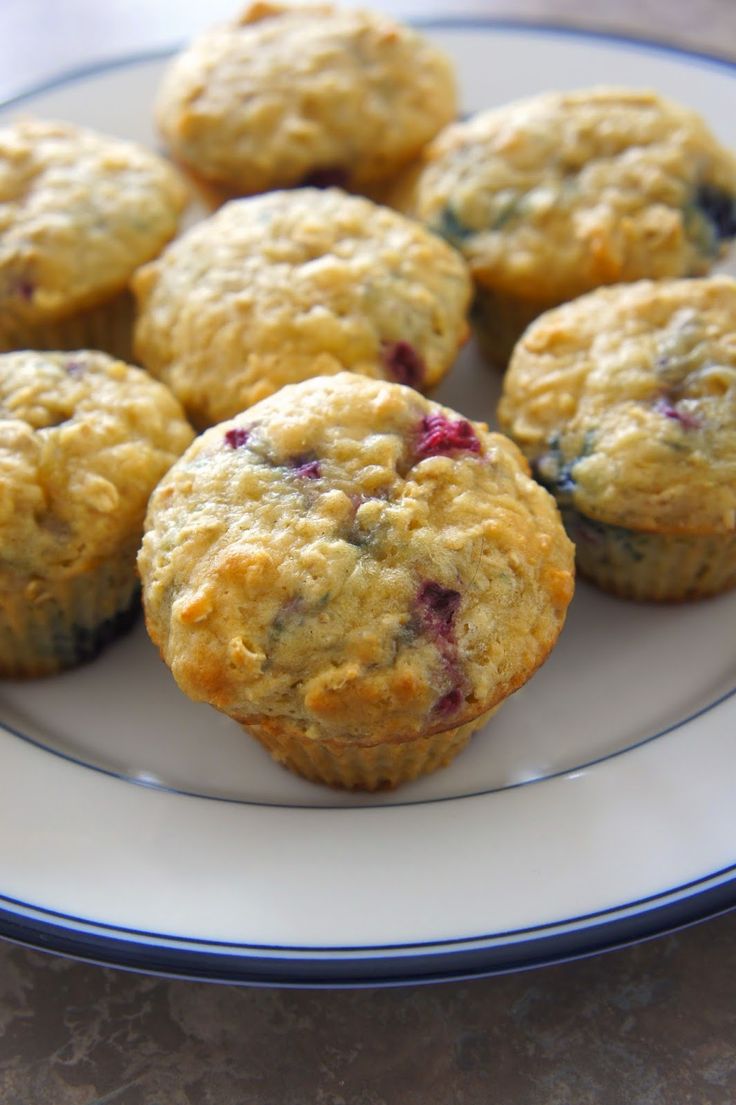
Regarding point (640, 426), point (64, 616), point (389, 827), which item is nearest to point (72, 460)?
point (64, 616)

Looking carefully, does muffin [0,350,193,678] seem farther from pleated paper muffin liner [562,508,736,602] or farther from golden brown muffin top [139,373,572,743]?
pleated paper muffin liner [562,508,736,602]

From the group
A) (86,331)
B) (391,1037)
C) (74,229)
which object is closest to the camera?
(391,1037)

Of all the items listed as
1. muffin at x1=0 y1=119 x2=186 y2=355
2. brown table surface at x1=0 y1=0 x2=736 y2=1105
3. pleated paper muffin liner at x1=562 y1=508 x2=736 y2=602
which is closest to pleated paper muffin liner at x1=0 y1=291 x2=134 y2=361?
muffin at x1=0 y1=119 x2=186 y2=355

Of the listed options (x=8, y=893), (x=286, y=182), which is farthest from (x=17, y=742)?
(x=286, y=182)

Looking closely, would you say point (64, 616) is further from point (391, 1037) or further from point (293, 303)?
point (391, 1037)

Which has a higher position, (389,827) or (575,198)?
(575,198)

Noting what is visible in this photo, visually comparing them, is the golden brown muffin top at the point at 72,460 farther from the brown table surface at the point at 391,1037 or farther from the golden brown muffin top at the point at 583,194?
the golden brown muffin top at the point at 583,194

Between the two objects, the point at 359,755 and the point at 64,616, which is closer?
the point at 359,755
